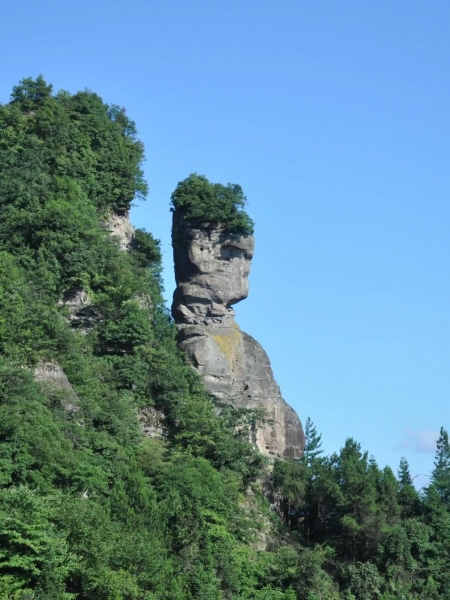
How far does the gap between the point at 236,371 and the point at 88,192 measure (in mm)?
10700

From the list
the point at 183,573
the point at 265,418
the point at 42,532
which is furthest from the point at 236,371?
the point at 42,532

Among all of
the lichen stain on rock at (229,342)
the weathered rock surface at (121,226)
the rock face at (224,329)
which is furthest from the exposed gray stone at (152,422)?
the weathered rock surface at (121,226)

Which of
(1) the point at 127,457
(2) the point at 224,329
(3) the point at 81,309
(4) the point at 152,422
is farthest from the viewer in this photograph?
(2) the point at 224,329

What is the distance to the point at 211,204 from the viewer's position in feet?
190

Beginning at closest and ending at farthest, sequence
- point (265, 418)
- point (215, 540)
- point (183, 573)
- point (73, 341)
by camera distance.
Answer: point (183, 573) < point (215, 540) < point (73, 341) < point (265, 418)

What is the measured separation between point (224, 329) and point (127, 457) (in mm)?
13536

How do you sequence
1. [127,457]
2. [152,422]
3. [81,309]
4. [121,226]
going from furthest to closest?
[121,226] < [81,309] < [152,422] < [127,457]

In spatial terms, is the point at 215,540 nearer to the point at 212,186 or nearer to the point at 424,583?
the point at 424,583

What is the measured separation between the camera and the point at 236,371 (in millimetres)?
56375

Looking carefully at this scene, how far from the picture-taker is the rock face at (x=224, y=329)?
55594 mm

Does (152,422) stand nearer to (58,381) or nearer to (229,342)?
(58,381)

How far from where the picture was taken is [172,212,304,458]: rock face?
55.6 metres

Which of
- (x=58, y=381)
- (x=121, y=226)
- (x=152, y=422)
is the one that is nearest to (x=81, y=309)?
(x=152, y=422)

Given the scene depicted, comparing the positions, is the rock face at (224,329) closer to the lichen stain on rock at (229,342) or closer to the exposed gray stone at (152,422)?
the lichen stain on rock at (229,342)
